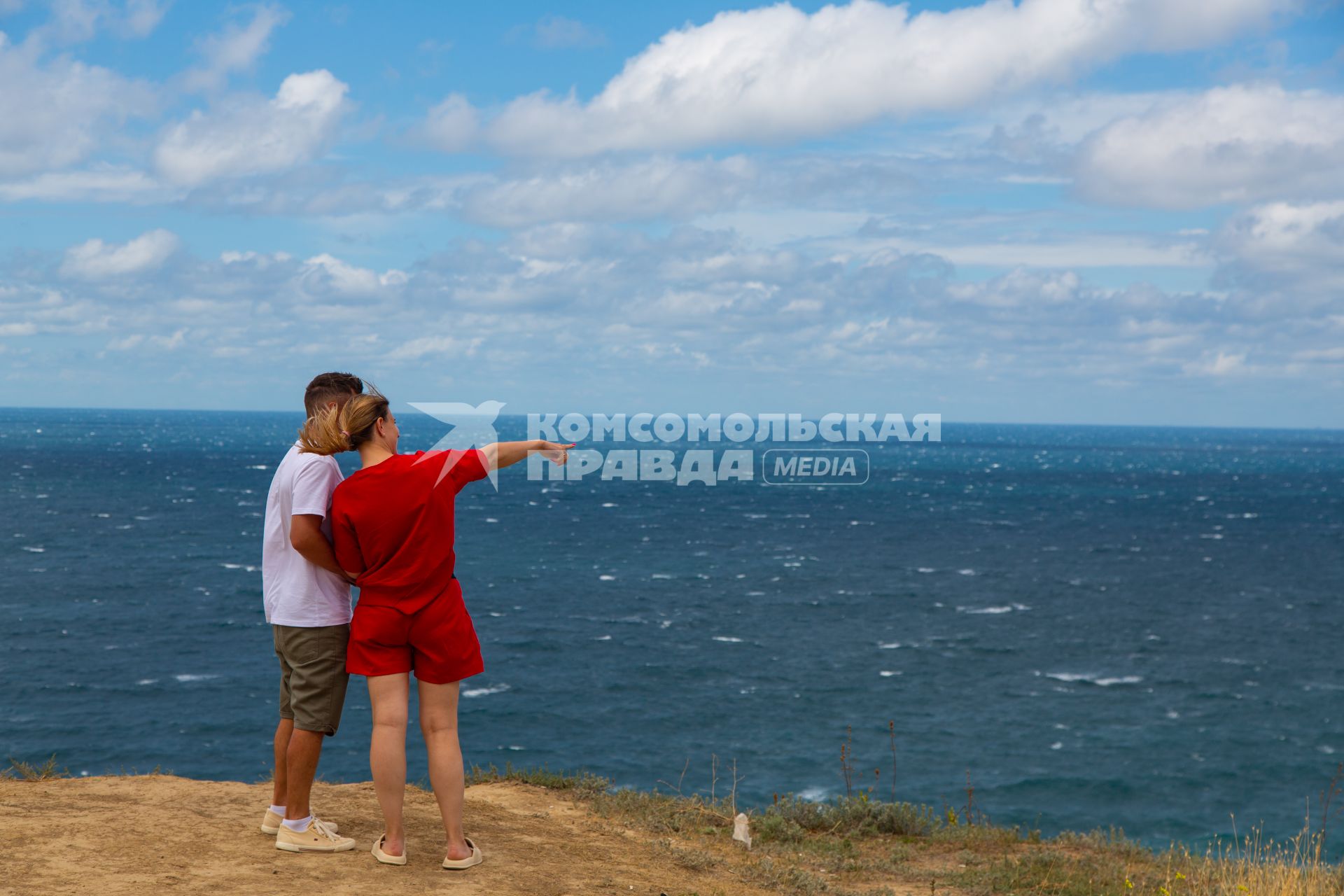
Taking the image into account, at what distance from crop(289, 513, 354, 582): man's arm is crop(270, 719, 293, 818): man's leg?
2.76ft

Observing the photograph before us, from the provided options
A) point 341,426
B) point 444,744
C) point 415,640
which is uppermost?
point 341,426

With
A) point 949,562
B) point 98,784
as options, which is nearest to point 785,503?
point 949,562

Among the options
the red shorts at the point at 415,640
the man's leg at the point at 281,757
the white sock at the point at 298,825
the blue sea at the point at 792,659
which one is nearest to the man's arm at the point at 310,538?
the red shorts at the point at 415,640

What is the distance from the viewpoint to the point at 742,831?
23.3 ft

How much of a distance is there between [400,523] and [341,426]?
513mm

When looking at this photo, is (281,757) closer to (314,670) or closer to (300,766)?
(300,766)

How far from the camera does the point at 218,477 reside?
325 ft

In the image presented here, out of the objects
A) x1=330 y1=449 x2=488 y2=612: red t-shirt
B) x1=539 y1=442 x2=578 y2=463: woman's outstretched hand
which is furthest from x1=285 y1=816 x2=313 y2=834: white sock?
x1=539 y1=442 x2=578 y2=463: woman's outstretched hand

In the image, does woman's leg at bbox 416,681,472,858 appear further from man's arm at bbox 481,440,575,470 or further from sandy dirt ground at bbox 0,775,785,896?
man's arm at bbox 481,440,575,470

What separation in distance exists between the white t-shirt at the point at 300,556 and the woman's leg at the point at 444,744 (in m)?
0.55

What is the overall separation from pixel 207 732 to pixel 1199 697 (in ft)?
89.9

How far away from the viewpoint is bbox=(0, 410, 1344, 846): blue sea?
24.6 meters

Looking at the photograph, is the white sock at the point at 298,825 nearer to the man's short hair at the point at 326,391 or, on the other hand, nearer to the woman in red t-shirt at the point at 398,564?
the woman in red t-shirt at the point at 398,564

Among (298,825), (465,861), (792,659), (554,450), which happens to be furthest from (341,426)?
(792,659)
